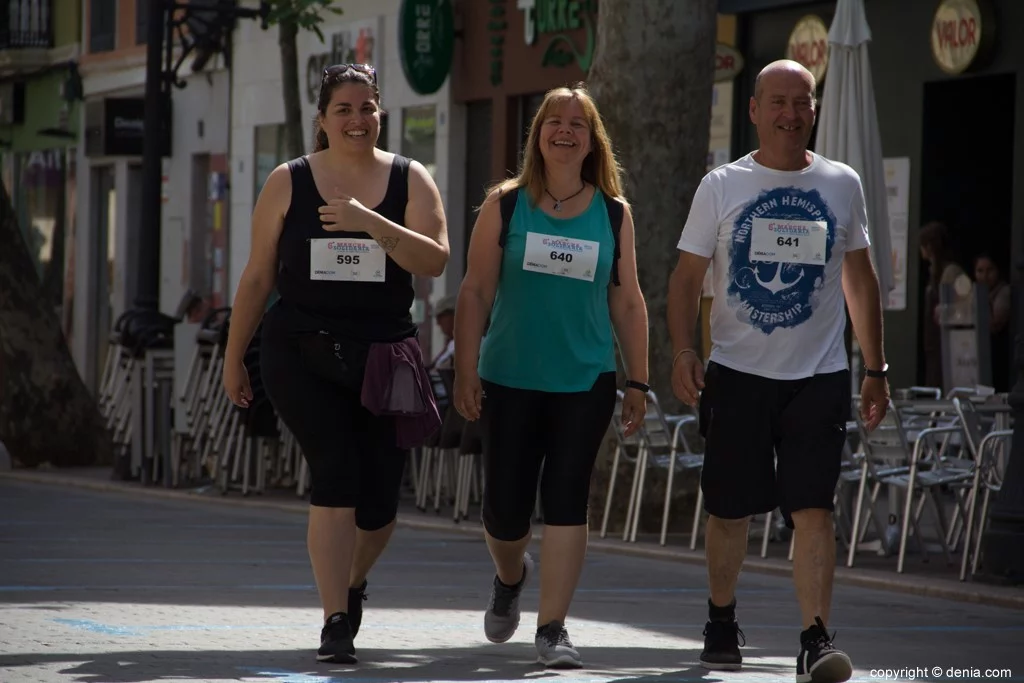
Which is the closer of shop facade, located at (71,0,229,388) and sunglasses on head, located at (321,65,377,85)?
sunglasses on head, located at (321,65,377,85)

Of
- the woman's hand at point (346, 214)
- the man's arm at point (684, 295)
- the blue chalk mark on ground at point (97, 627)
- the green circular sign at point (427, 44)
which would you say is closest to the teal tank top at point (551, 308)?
the man's arm at point (684, 295)

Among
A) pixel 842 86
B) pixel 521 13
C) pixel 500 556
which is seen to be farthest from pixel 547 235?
pixel 521 13

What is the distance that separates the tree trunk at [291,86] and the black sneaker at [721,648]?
14.5 meters

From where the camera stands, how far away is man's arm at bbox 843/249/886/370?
794 cm

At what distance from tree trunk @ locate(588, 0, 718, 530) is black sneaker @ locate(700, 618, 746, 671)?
644 cm

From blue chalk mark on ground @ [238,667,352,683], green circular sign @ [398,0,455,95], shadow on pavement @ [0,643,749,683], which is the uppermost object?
green circular sign @ [398,0,455,95]

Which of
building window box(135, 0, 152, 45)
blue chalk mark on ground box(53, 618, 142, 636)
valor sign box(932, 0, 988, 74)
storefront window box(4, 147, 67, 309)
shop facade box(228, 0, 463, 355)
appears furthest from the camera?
storefront window box(4, 147, 67, 309)

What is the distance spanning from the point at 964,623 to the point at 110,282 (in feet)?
84.6

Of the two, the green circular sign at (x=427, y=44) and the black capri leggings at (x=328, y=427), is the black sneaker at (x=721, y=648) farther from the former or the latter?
the green circular sign at (x=427, y=44)

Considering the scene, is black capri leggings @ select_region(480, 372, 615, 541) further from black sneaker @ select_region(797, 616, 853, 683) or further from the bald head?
the bald head

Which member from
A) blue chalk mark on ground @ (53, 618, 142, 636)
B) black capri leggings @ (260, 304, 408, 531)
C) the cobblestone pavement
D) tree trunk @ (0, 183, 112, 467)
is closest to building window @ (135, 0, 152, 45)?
tree trunk @ (0, 183, 112, 467)

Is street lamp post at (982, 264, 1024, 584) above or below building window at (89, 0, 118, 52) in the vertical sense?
below

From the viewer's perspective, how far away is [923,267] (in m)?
19.0

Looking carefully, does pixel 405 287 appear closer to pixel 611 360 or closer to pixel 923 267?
pixel 611 360
